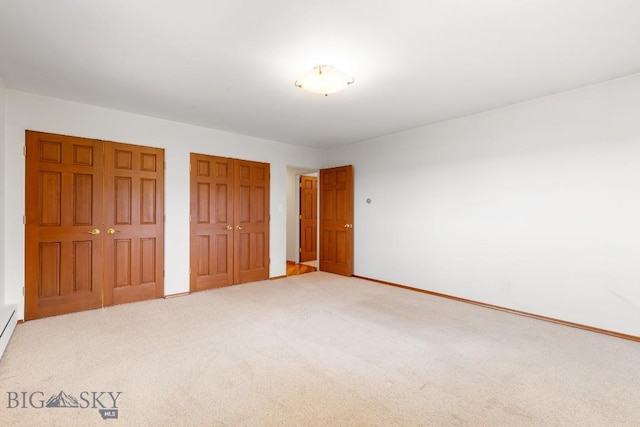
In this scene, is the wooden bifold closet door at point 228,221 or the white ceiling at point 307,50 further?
the wooden bifold closet door at point 228,221

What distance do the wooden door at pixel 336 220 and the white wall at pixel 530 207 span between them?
792 mm

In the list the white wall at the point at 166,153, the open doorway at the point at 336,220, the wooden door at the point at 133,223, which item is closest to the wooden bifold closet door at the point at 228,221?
the white wall at the point at 166,153

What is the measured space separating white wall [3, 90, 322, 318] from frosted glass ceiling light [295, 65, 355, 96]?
2.45 metres

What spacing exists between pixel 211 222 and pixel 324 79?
295 centimetres

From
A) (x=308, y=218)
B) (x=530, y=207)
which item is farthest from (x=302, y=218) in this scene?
(x=530, y=207)

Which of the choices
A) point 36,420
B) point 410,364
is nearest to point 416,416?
point 410,364

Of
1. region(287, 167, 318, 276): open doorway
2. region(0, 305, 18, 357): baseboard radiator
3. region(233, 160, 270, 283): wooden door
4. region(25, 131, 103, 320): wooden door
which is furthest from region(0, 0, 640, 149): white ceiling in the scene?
region(287, 167, 318, 276): open doorway

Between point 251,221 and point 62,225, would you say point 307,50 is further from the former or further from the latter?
point 62,225

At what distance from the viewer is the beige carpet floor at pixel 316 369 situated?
1.76 metres

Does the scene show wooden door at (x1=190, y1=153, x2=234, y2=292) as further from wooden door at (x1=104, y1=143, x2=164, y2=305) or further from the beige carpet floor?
the beige carpet floor

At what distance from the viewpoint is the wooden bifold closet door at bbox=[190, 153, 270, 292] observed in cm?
444

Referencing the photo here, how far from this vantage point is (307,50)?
7.84ft

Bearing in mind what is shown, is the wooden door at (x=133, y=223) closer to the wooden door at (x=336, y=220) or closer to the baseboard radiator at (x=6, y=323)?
the baseboard radiator at (x=6, y=323)

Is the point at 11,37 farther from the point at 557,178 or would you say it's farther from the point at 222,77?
the point at 557,178
